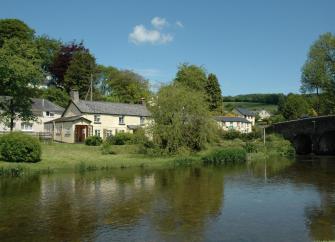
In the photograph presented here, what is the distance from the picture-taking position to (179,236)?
49.9 ft

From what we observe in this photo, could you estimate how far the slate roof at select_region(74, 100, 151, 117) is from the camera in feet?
197

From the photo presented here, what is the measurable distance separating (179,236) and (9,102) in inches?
1466

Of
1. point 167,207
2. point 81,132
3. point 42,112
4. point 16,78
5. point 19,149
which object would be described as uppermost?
point 16,78

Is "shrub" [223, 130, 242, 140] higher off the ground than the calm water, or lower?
higher

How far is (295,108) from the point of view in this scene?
10819 centimetres

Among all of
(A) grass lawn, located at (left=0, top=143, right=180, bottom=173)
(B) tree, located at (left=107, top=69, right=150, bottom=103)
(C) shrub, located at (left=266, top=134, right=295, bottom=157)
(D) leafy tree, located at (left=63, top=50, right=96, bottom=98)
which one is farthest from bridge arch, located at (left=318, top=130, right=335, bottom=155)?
(D) leafy tree, located at (left=63, top=50, right=96, bottom=98)

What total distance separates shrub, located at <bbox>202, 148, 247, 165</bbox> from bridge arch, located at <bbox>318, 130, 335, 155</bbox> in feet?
62.8

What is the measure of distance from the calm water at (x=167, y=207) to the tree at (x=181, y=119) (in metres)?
11.2

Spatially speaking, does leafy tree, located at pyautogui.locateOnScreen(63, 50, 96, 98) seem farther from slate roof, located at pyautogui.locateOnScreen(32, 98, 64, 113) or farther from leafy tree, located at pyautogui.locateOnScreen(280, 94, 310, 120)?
leafy tree, located at pyautogui.locateOnScreen(280, 94, 310, 120)

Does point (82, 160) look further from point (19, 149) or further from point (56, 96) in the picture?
point (56, 96)

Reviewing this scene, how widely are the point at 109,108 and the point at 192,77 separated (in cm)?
2660

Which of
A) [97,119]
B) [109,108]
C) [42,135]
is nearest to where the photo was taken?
[42,135]

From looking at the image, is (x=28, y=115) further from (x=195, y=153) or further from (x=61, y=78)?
(x=61, y=78)

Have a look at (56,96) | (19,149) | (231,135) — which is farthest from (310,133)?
(56,96)
